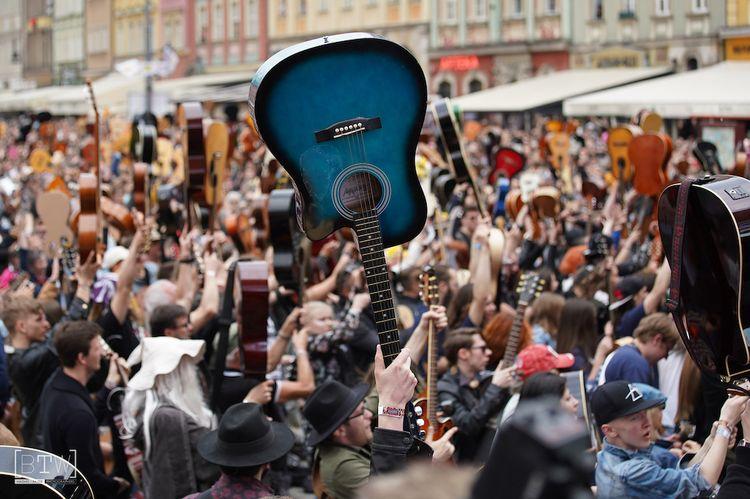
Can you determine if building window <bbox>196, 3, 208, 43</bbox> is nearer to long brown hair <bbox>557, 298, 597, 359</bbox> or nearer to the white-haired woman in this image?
long brown hair <bbox>557, 298, 597, 359</bbox>

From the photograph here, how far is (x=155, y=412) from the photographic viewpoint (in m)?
4.93

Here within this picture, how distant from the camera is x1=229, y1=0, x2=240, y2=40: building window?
172 ft

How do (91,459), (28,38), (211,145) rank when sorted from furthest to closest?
(28,38), (211,145), (91,459)

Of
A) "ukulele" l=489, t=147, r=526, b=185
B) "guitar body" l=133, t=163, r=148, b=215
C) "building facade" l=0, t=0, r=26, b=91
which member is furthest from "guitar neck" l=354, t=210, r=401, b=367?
"building facade" l=0, t=0, r=26, b=91

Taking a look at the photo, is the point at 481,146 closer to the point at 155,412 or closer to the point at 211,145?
the point at 211,145

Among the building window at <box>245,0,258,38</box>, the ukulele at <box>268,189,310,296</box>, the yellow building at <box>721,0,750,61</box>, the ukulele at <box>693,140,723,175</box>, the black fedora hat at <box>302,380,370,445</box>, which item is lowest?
the black fedora hat at <box>302,380,370,445</box>

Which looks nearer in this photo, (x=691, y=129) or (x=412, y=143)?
(x=412, y=143)

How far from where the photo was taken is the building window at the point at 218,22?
54062 millimetres

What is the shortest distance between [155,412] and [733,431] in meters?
2.52

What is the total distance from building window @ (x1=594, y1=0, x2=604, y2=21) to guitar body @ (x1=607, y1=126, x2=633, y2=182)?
81.4 ft

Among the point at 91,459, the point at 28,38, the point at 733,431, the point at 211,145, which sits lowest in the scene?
the point at 91,459

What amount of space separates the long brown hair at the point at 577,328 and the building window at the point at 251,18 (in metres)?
46.2

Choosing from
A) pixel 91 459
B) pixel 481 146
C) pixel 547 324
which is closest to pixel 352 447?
pixel 91 459

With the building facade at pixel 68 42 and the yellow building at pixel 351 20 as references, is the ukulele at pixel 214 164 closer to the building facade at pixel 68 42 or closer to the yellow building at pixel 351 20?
the yellow building at pixel 351 20
